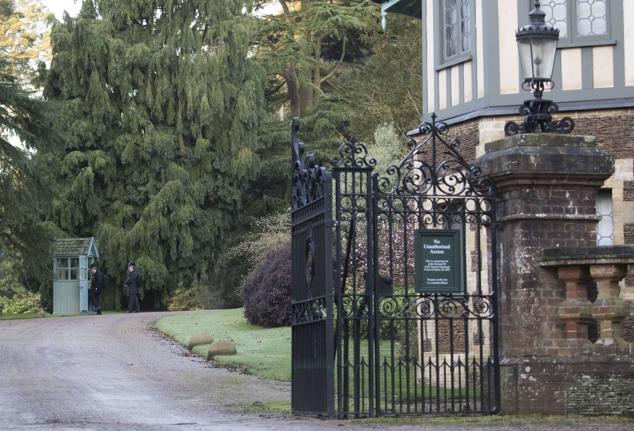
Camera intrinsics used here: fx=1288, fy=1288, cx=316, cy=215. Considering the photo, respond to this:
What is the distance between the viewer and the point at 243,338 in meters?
26.0

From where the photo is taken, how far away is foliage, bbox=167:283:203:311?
49.7 metres

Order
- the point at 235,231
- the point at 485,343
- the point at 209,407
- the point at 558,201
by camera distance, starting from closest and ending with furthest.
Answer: the point at 558,201, the point at 209,407, the point at 485,343, the point at 235,231

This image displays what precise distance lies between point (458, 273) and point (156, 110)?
3219cm

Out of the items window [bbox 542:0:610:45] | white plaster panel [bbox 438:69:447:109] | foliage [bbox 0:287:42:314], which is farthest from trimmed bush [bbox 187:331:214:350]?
foliage [bbox 0:287:42:314]

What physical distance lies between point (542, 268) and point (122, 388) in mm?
7148

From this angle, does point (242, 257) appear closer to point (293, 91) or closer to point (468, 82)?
point (293, 91)

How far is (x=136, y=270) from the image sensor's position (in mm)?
39656

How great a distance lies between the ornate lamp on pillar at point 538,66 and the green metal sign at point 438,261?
121cm

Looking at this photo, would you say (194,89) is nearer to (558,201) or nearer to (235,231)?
(235,231)

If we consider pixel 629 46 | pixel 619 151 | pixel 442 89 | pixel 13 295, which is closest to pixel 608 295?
pixel 619 151

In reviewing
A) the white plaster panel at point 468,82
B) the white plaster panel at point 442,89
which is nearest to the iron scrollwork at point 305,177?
the white plaster panel at point 468,82

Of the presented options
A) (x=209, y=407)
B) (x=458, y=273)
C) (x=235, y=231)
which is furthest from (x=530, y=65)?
(x=235, y=231)

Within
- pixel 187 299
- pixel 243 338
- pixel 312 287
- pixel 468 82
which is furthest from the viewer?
pixel 187 299

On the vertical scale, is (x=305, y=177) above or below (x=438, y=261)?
above
